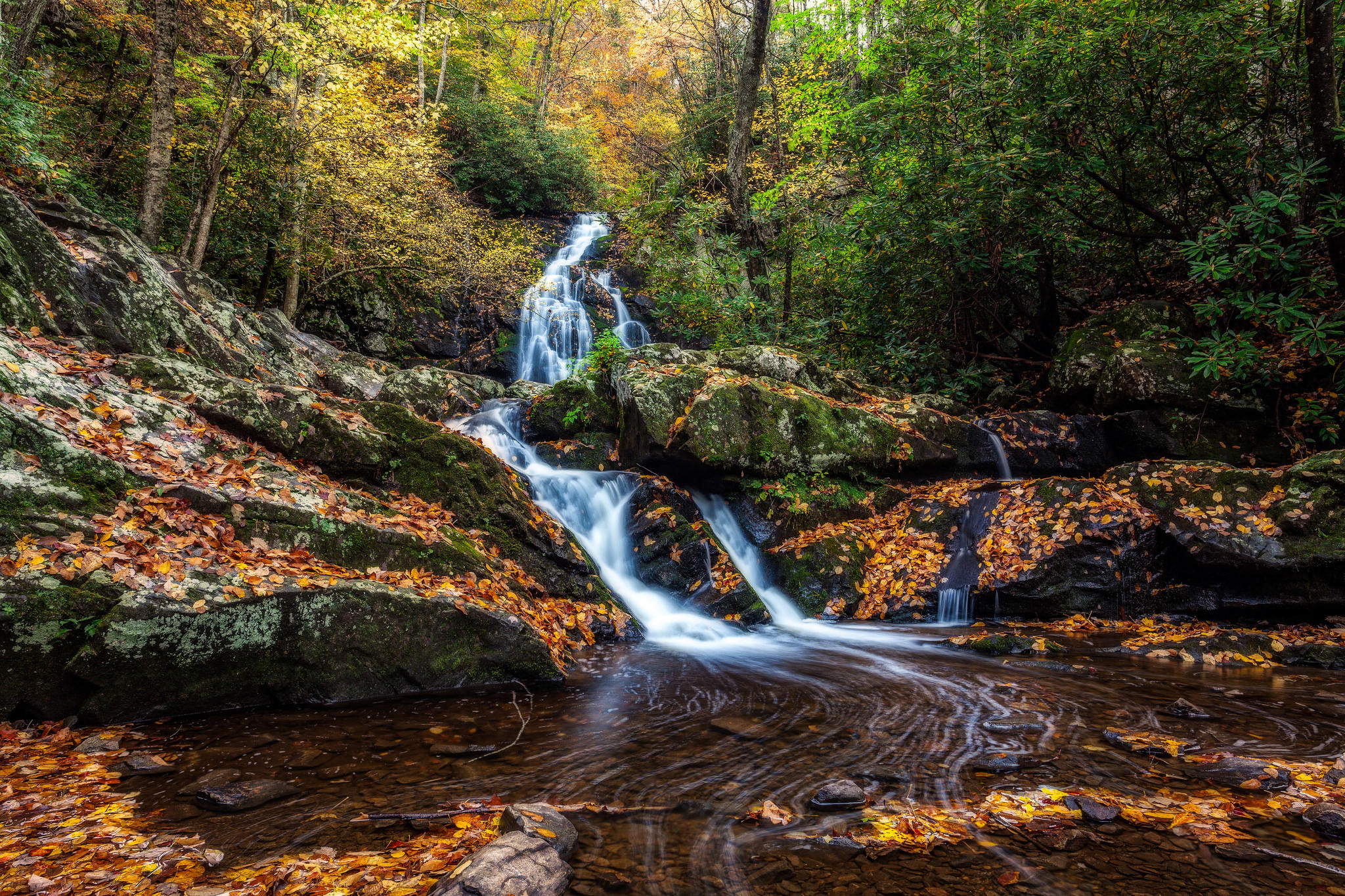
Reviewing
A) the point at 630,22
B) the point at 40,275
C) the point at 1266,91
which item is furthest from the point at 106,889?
the point at 630,22

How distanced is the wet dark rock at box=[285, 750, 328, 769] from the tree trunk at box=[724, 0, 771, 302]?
11.2 m

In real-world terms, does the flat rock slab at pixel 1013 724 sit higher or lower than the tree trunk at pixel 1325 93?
lower

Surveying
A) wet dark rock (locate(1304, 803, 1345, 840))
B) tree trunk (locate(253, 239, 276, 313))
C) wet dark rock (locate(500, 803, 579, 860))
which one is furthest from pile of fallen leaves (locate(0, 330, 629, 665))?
tree trunk (locate(253, 239, 276, 313))

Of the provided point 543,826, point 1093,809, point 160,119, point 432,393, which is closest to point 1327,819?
point 1093,809

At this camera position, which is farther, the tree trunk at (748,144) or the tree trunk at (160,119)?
the tree trunk at (748,144)

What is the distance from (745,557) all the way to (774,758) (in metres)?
5.28

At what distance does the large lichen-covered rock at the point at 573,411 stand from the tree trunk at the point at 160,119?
5.95 meters

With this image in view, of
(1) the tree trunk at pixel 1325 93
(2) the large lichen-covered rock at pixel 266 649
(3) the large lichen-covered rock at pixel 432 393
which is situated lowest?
(2) the large lichen-covered rock at pixel 266 649

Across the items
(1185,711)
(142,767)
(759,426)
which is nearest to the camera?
(142,767)

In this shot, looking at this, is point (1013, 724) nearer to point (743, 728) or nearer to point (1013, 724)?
point (1013, 724)

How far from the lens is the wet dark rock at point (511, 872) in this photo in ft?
6.63

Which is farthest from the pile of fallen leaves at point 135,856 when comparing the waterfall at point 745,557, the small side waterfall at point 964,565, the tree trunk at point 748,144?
the tree trunk at point 748,144

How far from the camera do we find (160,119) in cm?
848

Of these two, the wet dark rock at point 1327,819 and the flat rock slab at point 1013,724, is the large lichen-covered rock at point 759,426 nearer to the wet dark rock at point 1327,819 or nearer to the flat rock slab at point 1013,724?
the flat rock slab at point 1013,724
